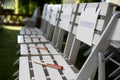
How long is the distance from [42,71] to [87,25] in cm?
72

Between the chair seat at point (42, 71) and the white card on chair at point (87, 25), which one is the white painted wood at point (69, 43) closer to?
the white card on chair at point (87, 25)

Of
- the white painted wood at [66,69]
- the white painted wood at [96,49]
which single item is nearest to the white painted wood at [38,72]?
the white painted wood at [66,69]

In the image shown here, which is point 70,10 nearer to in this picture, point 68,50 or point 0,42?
point 68,50

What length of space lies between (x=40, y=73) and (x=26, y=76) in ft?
0.52

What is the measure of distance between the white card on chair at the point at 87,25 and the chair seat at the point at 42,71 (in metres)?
0.33

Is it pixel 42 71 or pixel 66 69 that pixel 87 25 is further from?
pixel 42 71

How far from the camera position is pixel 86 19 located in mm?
2779

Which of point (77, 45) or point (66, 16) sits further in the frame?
point (66, 16)

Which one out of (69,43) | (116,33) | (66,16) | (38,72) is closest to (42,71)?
(38,72)

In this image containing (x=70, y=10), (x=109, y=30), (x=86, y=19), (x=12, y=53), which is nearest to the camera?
(x=109, y=30)

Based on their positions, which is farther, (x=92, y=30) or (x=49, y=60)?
(x=49, y=60)

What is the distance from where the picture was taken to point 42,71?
2359 millimetres

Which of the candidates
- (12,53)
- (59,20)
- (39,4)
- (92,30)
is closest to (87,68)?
(92,30)

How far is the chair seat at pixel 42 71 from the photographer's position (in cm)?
218
